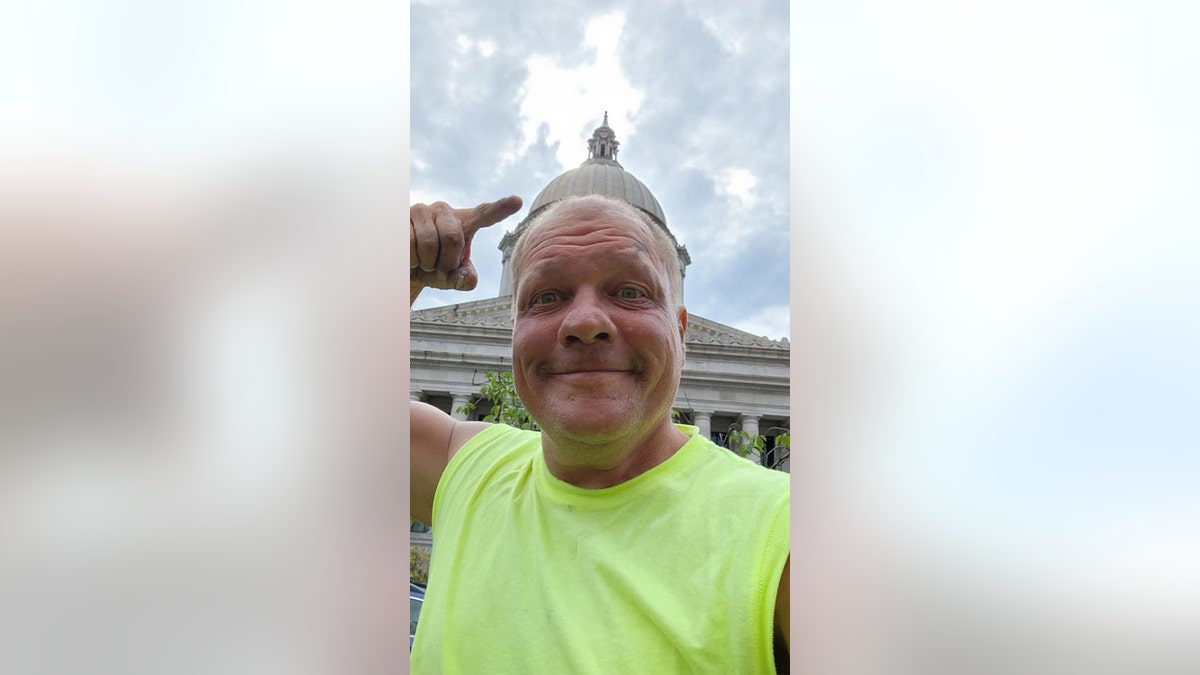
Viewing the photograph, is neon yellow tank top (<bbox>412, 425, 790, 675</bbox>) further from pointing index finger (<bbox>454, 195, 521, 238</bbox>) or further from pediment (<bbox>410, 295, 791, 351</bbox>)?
pointing index finger (<bbox>454, 195, 521, 238</bbox>)

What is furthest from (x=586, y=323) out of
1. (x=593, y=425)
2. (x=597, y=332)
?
(x=593, y=425)

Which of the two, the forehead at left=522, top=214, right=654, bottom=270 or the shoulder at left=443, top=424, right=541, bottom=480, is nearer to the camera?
the forehead at left=522, top=214, right=654, bottom=270

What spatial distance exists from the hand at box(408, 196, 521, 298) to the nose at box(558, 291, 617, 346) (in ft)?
0.47

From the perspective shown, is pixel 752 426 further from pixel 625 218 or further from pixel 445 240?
pixel 445 240

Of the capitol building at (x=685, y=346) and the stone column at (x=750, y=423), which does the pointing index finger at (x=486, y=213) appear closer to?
the capitol building at (x=685, y=346)

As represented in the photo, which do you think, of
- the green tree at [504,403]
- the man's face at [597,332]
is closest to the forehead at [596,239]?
the man's face at [597,332]

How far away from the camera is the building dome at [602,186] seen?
751 mm

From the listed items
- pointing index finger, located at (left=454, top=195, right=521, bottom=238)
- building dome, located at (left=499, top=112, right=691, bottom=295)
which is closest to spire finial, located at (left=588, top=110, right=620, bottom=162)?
building dome, located at (left=499, top=112, right=691, bottom=295)

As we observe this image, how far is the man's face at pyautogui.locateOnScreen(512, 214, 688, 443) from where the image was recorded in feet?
2.38

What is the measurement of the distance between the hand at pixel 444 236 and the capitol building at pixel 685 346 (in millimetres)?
32

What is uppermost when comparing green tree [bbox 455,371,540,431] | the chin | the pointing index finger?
the pointing index finger

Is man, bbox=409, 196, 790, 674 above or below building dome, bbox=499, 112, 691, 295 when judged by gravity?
below

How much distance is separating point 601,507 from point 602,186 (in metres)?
0.39
